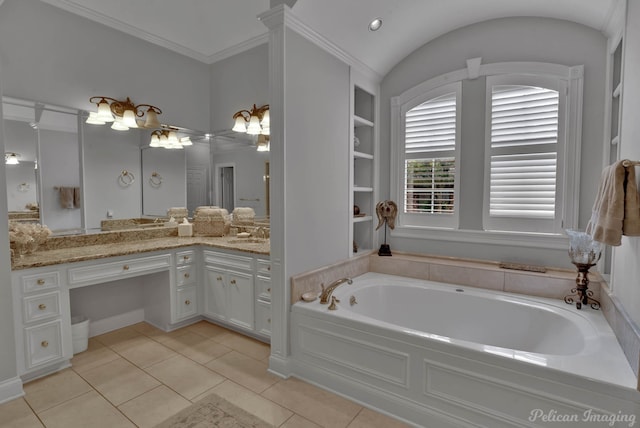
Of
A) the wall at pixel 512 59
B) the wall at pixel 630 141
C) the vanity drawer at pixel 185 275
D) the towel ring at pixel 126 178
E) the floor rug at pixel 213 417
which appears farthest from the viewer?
the towel ring at pixel 126 178

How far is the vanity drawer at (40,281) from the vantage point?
229 centimetres

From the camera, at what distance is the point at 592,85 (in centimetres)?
252

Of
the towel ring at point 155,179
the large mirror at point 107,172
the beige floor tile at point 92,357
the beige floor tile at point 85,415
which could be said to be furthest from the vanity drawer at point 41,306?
the towel ring at point 155,179

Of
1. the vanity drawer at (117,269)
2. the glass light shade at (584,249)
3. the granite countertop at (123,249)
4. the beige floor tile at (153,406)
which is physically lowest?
the beige floor tile at (153,406)

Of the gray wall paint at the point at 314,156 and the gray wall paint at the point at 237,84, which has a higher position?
the gray wall paint at the point at 237,84

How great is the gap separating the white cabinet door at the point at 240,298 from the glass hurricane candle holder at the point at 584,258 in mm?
2530

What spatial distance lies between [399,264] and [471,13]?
7.67 feet

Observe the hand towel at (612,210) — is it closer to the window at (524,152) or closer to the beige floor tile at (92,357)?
the window at (524,152)

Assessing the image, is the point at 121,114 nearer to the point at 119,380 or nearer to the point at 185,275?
the point at 185,275

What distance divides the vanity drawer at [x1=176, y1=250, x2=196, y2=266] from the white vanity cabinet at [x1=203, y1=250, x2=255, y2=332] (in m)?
0.12

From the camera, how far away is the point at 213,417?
77.5 inches

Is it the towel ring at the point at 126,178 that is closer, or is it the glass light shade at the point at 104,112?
the glass light shade at the point at 104,112

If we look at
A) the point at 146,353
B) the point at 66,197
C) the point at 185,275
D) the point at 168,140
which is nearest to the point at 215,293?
the point at 185,275

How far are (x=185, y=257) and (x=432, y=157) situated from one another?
2.68m
